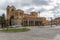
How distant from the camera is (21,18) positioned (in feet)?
379

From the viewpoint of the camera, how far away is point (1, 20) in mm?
86375

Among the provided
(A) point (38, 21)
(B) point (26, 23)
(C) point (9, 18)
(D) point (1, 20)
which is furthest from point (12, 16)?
(D) point (1, 20)

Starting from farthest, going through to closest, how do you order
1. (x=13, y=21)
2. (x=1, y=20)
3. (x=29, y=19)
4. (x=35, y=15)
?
(x=35, y=15)
(x=29, y=19)
(x=13, y=21)
(x=1, y=20)

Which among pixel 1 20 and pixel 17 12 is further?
pixel 17 12

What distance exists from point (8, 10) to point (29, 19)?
15.8 m

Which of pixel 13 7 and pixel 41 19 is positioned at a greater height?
pixel 13 7

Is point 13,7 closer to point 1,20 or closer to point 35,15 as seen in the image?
point 35,15

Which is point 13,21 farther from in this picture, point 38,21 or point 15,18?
point 38,21

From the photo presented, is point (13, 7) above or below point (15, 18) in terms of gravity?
above

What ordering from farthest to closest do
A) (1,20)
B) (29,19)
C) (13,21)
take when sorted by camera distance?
(29,19) < (13,21) < (1,20)

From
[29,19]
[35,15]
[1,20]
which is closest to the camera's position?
[1,20]

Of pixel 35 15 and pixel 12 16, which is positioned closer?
pixel 12 16

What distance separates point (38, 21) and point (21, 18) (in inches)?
465

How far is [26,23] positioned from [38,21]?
9.75 meters
